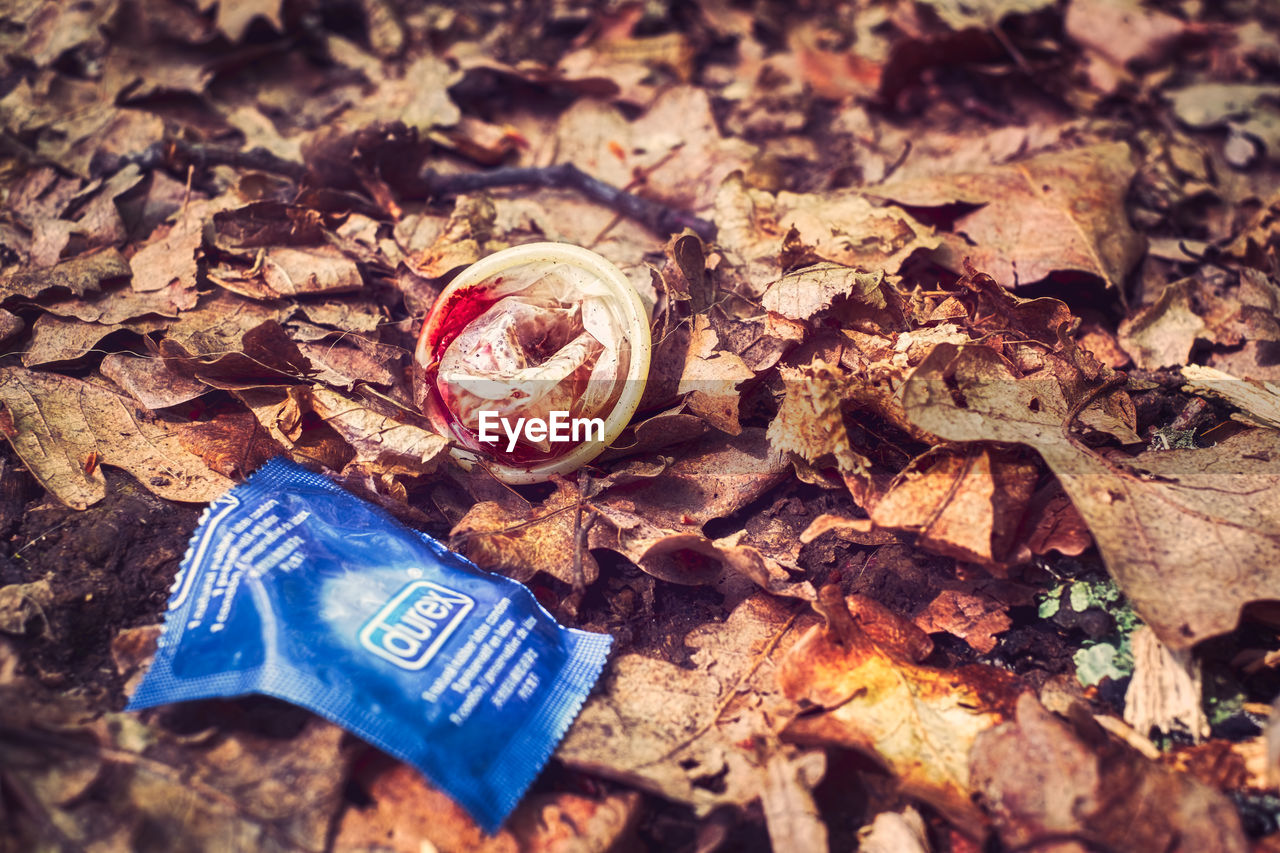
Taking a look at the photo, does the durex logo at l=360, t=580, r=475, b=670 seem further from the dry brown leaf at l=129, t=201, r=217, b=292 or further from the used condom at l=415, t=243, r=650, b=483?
the dry brown leaf at l=129, t=201, r=217, b=292

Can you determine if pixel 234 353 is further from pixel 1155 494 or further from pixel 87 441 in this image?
pixel 1155 494

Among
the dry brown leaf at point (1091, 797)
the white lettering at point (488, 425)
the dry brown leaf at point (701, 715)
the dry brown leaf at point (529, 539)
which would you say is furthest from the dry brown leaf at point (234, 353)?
the dry brown leaf at point (1091, 797)

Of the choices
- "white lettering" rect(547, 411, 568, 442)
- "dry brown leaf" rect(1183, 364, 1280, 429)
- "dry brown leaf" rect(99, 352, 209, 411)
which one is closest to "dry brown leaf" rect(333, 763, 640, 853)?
"white lettering" rect(547, 411, 568, 442)

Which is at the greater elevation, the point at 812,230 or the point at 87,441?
the point at 812,230

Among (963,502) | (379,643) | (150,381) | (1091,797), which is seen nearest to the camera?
(1091,797)

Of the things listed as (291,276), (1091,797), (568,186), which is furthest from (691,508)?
(568,186)

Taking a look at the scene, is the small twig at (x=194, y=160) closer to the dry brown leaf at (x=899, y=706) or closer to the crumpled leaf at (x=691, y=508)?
the crumpled leaf at (x=691, y=508)
